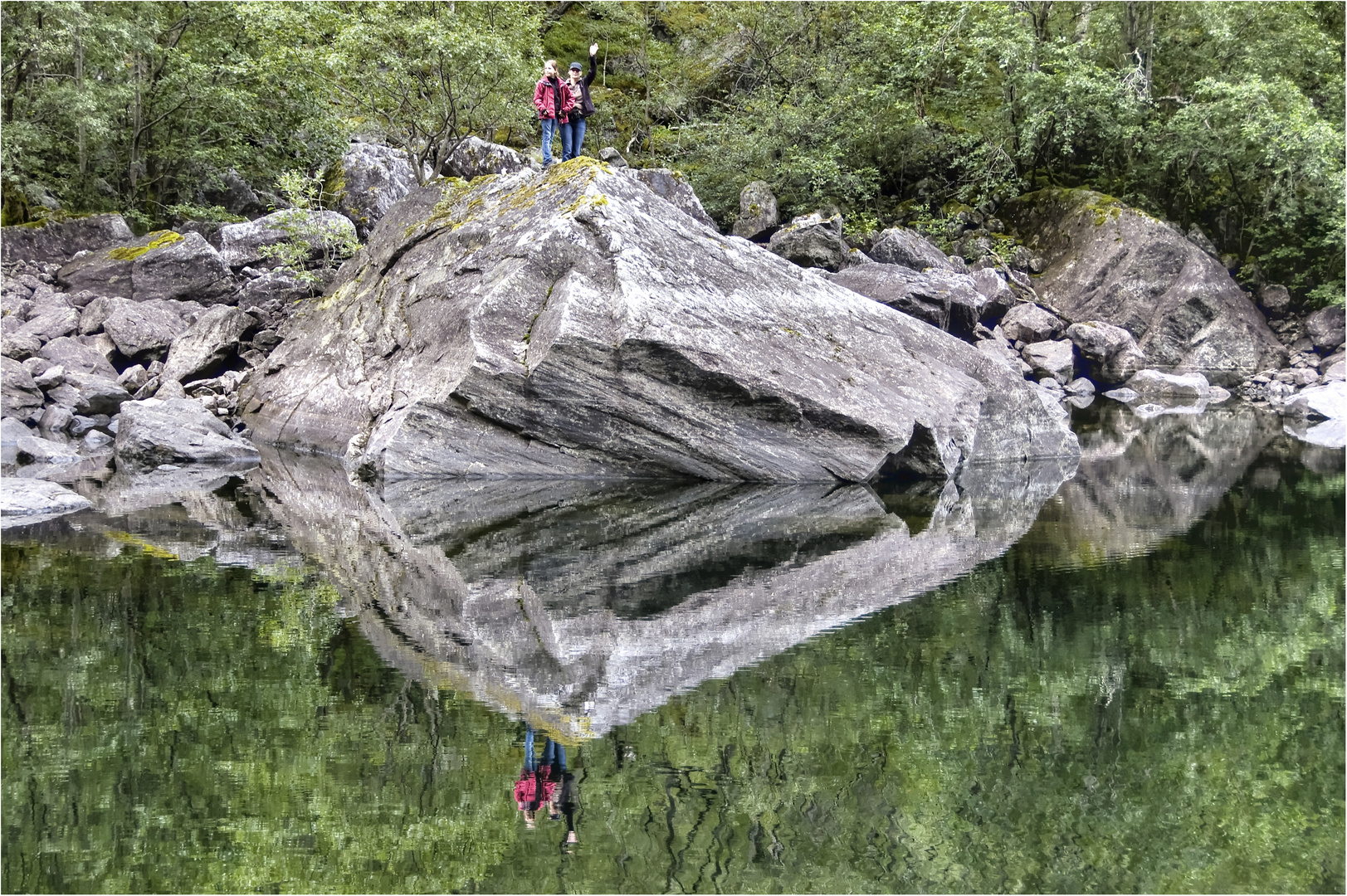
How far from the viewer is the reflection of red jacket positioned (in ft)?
14.7

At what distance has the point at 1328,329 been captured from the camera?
110ft

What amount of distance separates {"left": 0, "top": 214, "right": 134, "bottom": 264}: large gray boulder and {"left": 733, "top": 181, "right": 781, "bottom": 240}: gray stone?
17.2m

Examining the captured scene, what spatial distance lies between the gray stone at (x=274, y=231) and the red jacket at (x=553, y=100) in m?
7.79

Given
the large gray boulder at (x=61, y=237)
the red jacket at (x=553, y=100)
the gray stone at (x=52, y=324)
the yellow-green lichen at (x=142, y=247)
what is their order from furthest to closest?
the large gray boulder at (x=61, y=237), the yellow-green lichen at (x=142, y=247), the gray stone at (x=52, y=324), the red jacket at (x=553, y=100)

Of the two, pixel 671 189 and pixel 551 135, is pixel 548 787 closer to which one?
pixel 551 135

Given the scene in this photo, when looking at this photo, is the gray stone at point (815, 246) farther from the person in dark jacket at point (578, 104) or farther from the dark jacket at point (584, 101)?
the dark jacket at point (584, 101)

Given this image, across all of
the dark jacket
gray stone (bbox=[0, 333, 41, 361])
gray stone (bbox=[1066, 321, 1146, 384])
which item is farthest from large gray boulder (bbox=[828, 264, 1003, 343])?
gray stone (bbox=[0, 333, 41, 361])

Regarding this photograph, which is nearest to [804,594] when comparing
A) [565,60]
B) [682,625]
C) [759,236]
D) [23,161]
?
[682,625]

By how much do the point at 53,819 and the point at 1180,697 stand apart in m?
5.36

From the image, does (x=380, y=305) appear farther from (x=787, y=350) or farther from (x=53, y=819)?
(x=53, y=819)

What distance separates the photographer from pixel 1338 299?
109ft

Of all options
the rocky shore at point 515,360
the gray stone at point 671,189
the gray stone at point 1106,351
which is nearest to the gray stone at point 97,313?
the rocky shore at point 515,360

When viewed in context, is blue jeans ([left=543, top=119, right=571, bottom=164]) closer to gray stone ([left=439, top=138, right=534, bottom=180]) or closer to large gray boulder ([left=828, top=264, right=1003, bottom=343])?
large gray boulder ([left=828, top=264, right=1003, bottom=343])

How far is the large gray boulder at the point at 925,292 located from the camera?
2652 centimetres
